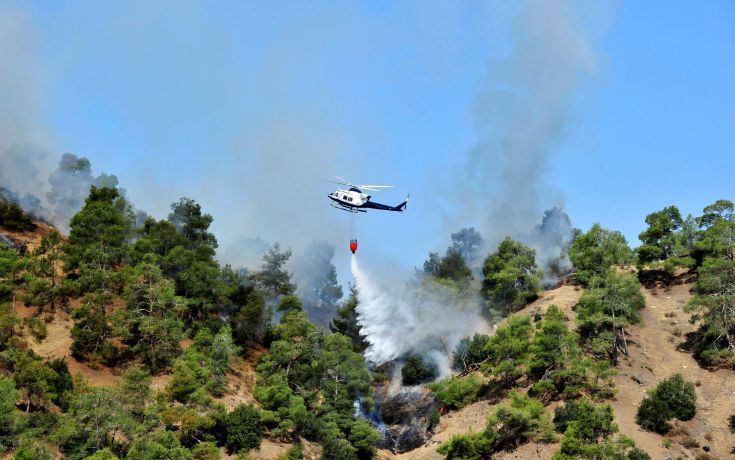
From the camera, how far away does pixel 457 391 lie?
322 feet

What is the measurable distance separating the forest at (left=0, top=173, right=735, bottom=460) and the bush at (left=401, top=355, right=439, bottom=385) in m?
0.20

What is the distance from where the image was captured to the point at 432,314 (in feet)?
389

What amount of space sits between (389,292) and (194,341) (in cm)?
3829

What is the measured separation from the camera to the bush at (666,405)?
82125 mm

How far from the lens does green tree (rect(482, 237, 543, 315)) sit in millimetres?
115938

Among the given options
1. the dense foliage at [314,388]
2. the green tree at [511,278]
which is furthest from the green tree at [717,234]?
the dense foliage at [314,388]

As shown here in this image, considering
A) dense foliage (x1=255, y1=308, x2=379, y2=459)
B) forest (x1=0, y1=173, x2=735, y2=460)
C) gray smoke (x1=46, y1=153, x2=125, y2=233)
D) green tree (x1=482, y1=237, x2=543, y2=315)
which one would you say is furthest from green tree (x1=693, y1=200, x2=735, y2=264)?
gray smoke (x1=46, y1=153, x2=125, y2=233)

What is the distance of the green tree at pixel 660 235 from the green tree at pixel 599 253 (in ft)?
11.6

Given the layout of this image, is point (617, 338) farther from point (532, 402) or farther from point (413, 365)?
point (413, 365)

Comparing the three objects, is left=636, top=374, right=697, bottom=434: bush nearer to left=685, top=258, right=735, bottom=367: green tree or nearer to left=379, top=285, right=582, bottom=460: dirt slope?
left=685, top=258, right=735, bottom=367: green tree

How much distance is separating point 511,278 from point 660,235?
22.2m

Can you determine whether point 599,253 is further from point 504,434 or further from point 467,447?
point 467,447

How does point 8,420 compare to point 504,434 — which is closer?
point 8,420

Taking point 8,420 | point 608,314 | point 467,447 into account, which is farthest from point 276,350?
point 608,314
